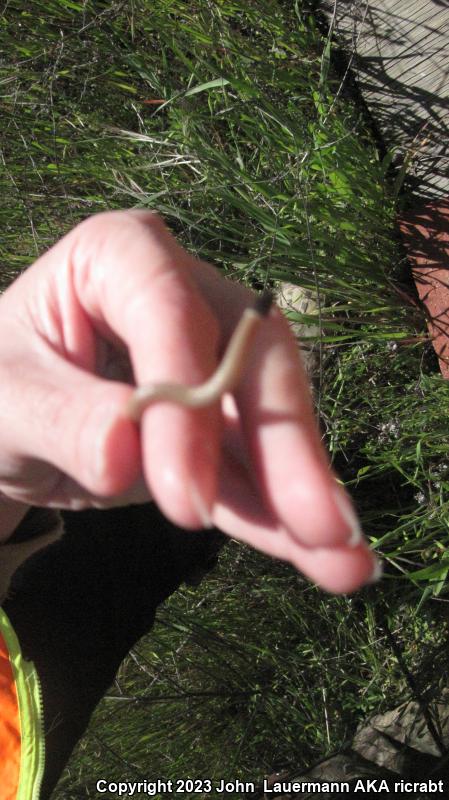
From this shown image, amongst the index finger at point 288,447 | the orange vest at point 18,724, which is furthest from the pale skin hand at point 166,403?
the orange vest at point 18,724

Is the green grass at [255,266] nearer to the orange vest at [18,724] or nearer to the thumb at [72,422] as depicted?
the orange vest at [18,724]

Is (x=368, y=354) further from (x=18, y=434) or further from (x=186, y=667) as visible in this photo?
(x=18, y=434)

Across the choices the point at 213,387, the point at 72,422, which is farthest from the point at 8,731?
the point at 213,387

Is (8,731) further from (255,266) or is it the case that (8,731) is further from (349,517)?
(255,266)

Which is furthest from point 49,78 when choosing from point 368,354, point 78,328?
point 78,328

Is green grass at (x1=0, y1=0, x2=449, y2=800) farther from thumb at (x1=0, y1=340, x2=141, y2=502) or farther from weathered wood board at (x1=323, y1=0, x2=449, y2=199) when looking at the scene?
thumb at (x1=0, y1=340, x2=141, y2=502)

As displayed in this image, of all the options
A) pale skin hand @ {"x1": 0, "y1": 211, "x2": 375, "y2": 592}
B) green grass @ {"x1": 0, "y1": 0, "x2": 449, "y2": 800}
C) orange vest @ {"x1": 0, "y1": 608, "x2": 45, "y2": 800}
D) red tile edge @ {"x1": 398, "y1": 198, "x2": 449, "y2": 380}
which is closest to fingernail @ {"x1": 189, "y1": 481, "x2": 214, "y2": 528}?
pale skin hand @ {"x1": 0, "y1": 211, "x2": 375, "y2": 592}
